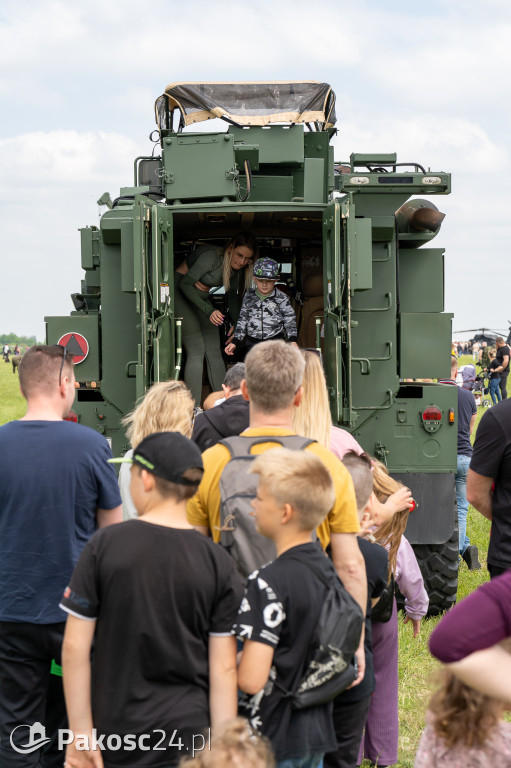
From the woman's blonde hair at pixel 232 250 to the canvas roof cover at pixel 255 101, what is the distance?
116cm

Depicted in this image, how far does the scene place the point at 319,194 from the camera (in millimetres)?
8328

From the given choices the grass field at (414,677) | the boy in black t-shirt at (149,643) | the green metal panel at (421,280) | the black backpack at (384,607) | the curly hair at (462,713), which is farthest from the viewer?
the green metal panel at (421,280)

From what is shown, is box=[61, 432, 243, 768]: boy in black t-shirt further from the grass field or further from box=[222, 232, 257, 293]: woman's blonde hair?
box=[222, 232, 257, 293]: woman's blonde hair

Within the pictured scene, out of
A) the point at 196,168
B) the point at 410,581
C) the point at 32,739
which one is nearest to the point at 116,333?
the point at 196,168

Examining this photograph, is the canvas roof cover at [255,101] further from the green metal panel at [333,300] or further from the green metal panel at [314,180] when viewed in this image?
the green metal panel at [333,300]

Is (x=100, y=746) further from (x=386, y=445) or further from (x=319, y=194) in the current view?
(x=319, y=194)

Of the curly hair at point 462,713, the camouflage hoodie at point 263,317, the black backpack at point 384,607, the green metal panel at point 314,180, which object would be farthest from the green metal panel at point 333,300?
the curly hair at point 462,713

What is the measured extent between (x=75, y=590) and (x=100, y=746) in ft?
1.57

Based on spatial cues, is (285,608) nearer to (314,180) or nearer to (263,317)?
(263,317)

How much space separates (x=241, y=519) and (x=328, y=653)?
54 cm

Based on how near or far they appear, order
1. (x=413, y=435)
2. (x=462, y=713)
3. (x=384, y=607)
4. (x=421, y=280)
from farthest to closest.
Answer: (x=421, y=280), (x=413, y=435), (x=384, y=607), (x=462, y=713)

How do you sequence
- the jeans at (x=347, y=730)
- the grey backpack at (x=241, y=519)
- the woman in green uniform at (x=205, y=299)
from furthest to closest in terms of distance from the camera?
the woman in green uniform at (x=205, y=299) < the jeans at (x=347, y=730) < the grey backpack at (x=241, y=519)

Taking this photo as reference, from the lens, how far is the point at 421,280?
23.8 ft

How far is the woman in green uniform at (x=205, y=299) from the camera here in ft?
24.9
